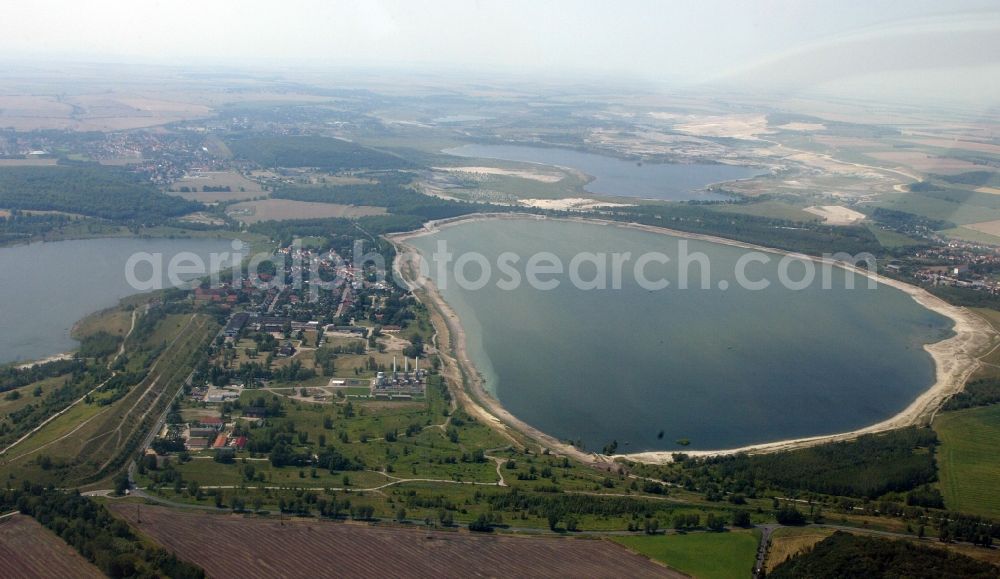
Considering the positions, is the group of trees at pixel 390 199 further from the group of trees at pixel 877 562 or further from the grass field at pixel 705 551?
the group of trees at pixel 877 562

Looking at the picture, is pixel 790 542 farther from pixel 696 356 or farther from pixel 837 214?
pixel 837 214

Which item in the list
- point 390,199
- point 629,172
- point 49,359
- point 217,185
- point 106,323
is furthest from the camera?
point 629,172

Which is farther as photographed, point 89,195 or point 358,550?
point 89,195

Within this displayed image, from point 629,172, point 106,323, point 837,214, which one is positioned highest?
point 629,172

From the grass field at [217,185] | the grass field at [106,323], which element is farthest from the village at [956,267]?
the grass field at [217,185]

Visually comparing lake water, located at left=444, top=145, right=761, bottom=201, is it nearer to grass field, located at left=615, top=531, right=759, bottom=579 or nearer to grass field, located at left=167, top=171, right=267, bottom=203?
grass field, located at left=167, top=171, right=267, bottom=203

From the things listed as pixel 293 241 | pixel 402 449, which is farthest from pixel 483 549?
pixel 293 241

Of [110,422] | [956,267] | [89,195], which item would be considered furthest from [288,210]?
[956,267]
